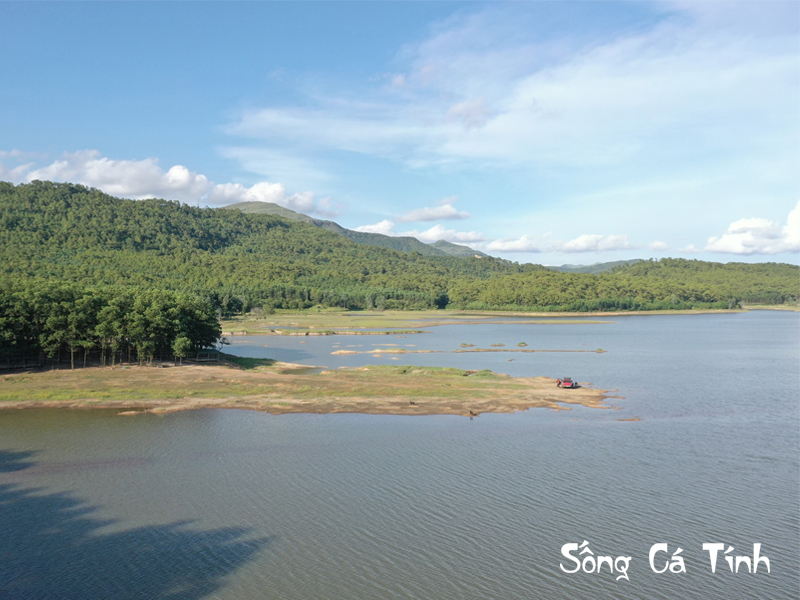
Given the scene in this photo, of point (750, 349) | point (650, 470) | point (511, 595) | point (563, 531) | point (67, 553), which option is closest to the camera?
point (511, 595)

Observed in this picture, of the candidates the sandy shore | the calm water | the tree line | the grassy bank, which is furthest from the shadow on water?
the tree line

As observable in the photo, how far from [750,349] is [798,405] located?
55.7m

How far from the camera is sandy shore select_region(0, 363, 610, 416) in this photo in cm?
4991

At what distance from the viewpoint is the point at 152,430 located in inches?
1652

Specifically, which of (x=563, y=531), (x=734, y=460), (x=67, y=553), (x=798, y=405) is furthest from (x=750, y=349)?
(x=67, y=553)

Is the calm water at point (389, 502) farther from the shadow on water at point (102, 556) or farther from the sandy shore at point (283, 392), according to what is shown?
the sandy shore at point (283, 392)

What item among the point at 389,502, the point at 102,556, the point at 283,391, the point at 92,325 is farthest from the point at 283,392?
the point at 102,556

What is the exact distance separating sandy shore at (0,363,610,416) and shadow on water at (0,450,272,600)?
75.6 ft

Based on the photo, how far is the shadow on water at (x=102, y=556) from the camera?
66.4ft

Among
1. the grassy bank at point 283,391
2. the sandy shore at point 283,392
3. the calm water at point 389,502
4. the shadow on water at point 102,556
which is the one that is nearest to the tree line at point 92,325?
the grassy bank at point 283,391

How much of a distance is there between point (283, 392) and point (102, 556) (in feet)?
108

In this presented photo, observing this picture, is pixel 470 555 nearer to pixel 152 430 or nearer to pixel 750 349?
pixel 152 430

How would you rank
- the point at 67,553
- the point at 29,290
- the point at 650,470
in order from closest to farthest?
1. the point at 67,553
2. the point at 650,470
3. the point at 29,290

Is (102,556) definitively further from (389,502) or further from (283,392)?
(283,392)
